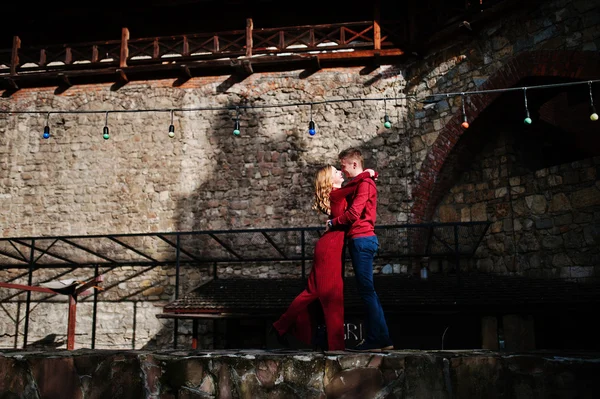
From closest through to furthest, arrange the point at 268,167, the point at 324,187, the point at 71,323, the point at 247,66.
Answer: the point at 324,187, the point at 71,323, the point at 268,167, the point at 247,66

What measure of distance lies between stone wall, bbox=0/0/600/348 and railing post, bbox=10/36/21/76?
0.65 m

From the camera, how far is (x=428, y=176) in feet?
35.1

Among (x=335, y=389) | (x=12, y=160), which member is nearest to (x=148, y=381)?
(x=335, y=389)

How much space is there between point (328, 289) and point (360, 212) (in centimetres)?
63

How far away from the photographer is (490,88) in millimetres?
10000

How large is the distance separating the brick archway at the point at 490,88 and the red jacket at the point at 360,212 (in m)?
6.09

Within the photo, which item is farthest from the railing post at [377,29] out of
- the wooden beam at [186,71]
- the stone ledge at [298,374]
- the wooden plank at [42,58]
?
the stone ledge at [298,374]

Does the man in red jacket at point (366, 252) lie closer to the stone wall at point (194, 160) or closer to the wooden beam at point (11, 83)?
the stone wall at point (194, 160)

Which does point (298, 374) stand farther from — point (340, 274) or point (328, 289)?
point (340, 274)

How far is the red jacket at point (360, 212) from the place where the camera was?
4195 millimetres

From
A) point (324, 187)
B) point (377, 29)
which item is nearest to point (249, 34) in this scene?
point (377, 29)

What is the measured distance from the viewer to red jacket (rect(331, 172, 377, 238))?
4.20 metres

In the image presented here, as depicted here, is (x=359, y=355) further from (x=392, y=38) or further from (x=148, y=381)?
(x=392, y=38)

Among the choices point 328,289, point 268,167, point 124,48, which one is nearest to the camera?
point 328,289
